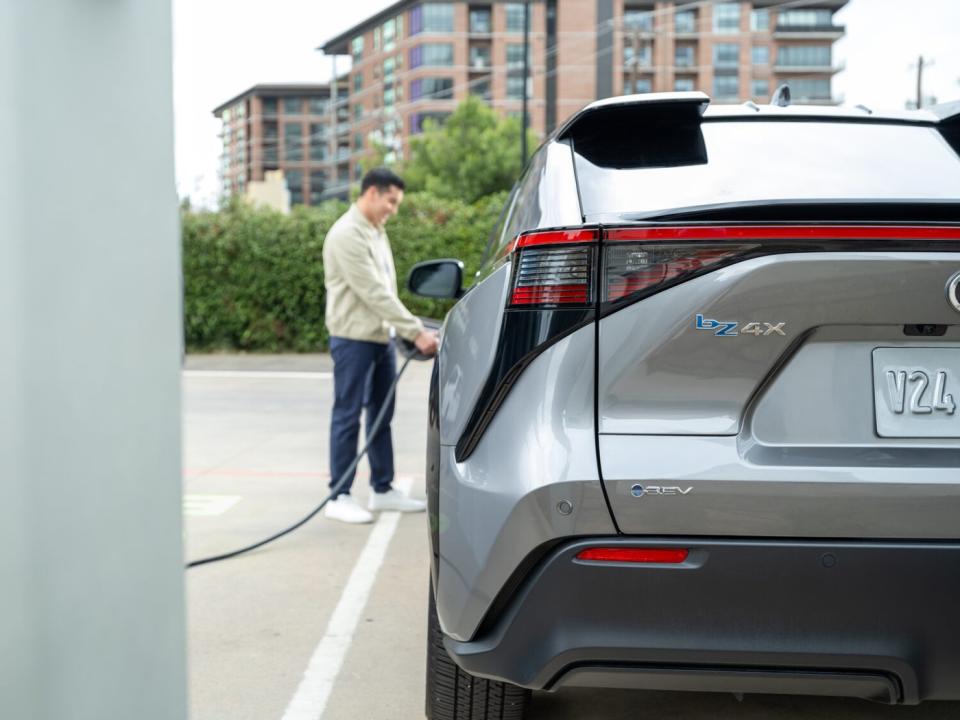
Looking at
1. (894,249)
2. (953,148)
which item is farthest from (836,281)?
(953,148)

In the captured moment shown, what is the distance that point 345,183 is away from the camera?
113125mm

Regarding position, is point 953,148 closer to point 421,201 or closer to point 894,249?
point 894,249

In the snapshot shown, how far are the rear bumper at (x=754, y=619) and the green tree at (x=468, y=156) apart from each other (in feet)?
179

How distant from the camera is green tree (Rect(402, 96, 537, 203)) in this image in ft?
189

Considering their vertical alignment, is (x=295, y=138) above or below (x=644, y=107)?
above

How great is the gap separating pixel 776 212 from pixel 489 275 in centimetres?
65

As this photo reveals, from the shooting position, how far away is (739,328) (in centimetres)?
197

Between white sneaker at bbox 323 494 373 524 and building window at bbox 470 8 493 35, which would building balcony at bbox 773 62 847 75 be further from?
white sneaker at bbox 323 494 373 524

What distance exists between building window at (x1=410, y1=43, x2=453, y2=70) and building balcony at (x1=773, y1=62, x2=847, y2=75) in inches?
1163

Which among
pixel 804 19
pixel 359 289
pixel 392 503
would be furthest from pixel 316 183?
pixel 359 289

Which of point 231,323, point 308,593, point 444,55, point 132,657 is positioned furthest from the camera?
point 444,55

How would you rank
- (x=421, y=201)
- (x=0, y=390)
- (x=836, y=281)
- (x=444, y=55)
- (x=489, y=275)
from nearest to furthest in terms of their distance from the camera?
(x=0, y=390) → (x=836, y=281) → (x=489, y=275) → (x=421, y=201) → (x=444, y=55)

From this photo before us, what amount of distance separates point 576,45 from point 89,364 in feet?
273

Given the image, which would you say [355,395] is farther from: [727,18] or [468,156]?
[727,18]
